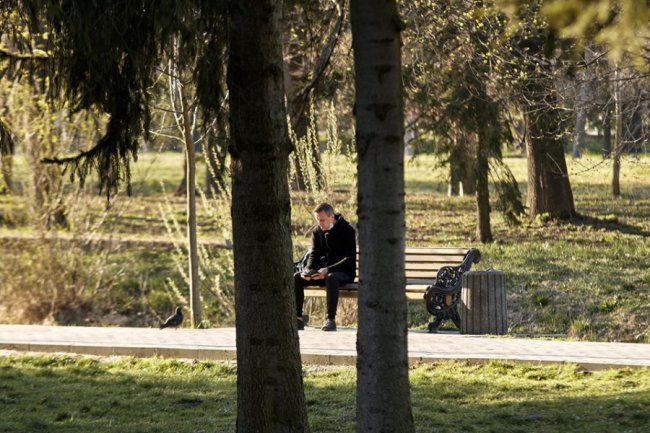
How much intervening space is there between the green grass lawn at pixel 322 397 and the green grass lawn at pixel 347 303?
4.00 meters

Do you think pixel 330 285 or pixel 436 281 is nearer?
pixel 330 285

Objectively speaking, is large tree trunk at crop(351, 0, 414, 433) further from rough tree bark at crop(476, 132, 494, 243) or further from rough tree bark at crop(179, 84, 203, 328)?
rough tree bark at crop(476, 132, 494, 243)

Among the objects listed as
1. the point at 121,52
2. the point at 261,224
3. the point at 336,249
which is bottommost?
the point at 336,249

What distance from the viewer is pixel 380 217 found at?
644 centimetres

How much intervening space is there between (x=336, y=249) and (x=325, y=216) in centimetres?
46

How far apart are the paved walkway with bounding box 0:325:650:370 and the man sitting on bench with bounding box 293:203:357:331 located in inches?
16.0

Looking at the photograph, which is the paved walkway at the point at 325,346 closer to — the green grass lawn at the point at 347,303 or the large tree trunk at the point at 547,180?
the green grass lawn at the point at 347,303

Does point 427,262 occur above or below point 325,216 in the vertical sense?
below

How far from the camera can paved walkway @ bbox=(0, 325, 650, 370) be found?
35.3 ft

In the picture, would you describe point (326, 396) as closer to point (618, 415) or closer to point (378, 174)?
point (618, 415)

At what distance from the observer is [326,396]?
9.60m

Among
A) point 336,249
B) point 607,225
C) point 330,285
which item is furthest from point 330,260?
point 607,225

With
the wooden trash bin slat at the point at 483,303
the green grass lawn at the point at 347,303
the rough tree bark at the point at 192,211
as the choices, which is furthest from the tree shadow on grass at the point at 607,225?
the rough tree bark at the point at 192,211

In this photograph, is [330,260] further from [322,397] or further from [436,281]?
[322,397]
